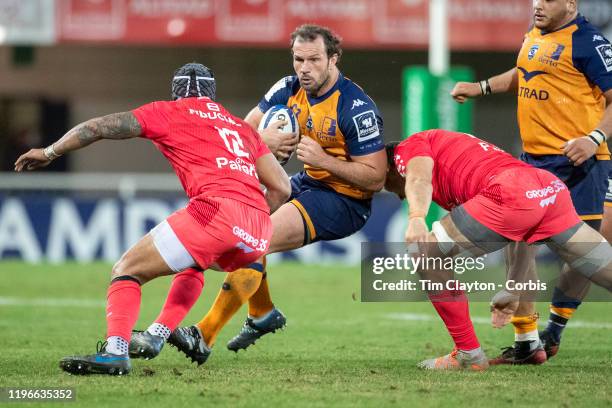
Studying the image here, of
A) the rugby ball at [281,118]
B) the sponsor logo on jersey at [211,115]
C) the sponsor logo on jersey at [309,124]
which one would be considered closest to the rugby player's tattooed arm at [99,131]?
the sponsor logo on jersey at [211,115]

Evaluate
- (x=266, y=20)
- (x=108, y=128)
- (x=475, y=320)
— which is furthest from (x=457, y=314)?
(x=266, y=20)

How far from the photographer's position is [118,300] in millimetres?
6262

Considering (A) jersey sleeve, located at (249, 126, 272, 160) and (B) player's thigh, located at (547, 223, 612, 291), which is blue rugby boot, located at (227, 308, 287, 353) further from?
(B) player's thigh, located at (547, 223, 612, 291)

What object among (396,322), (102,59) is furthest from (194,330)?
(102,59)

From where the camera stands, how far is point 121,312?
6.26 meters

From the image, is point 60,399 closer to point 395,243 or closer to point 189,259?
point 189,259

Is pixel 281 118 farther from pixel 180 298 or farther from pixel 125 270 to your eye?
pixel 125 270

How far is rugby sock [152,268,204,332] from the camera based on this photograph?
662 cm

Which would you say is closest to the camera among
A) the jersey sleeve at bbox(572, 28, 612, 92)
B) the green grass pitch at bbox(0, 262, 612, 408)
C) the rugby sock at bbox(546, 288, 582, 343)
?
the green grass pitch at bbox(0, 262, 612, 408)

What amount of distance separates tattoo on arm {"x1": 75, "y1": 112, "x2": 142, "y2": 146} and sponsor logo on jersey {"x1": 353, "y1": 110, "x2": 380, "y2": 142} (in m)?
1.70

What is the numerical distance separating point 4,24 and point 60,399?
1171cm

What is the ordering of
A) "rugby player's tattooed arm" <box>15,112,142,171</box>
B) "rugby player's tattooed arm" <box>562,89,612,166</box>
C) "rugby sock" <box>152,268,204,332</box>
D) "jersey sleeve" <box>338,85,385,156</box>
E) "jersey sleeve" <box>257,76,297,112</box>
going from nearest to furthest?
"rugby player's tattooed arm" <box>15,112,142,171</box> < "rugby sock" <box>152,268,204,332</box> < "rugby player's tattooed arm" <box>562,89,612,166</box> < "jersey sleeve" <box>338,85,385,156</box> < "jersey sleeve" <box>257,76,297,112</box>

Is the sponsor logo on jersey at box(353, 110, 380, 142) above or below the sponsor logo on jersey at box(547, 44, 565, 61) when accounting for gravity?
below

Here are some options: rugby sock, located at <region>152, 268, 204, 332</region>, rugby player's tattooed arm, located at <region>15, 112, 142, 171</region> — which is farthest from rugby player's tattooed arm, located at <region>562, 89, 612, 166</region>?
rugby player's tattooed arm, located at <region>15, 112, 142, 171</region>
